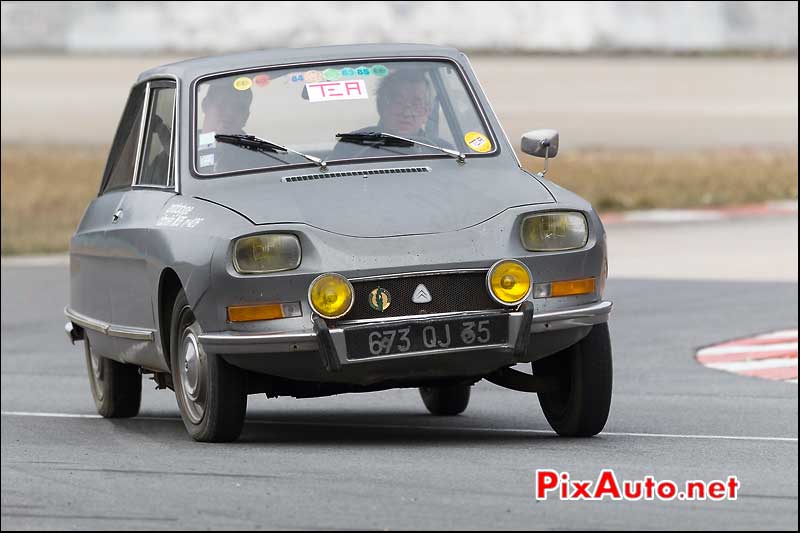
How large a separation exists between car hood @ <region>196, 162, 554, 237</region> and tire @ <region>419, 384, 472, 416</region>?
1851 millimetres

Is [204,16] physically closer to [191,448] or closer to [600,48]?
[600,48]

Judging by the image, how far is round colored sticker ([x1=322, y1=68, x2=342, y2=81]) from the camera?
7936 mm

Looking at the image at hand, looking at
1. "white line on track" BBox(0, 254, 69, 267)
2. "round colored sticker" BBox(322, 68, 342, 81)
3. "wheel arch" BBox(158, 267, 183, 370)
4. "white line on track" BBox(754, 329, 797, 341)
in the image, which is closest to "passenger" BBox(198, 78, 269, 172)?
"round colored sticker" BBox(322, 68, 342, 81)

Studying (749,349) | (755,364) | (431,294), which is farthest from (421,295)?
(749,349)

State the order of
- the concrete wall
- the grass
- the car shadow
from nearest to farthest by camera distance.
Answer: the car shadow, the grass, the concrete wall

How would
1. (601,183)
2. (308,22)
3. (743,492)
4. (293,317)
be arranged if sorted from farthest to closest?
(308,22) < (601,183) < (293,317) < (743,492)

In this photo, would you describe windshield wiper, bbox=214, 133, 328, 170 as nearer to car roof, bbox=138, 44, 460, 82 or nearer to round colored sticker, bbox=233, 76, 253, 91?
round colored sticker, bbox=233, 76, 253, 91

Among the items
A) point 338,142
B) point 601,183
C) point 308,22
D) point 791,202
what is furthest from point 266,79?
point 308,22

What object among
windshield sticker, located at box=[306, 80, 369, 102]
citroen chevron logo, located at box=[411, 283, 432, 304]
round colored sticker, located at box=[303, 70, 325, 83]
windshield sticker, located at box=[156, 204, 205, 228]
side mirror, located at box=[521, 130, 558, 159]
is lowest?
citroen chevron logo, located at box=[411, 283, 432, 304]

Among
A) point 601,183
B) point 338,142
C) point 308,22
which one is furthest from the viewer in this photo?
point 308,22

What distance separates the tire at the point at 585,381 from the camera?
7.24 metres

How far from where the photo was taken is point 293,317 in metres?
6.80

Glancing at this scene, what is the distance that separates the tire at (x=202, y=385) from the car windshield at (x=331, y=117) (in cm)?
75

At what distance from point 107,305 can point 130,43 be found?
54.5m
